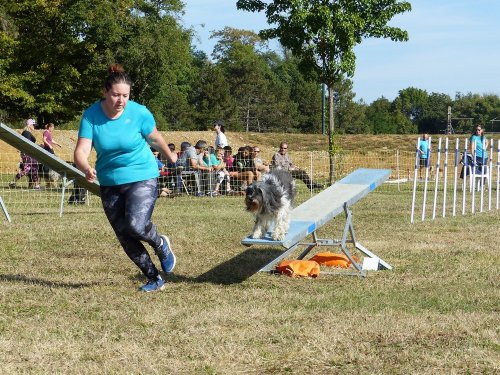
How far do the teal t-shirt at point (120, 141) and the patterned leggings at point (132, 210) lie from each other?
0.23ft

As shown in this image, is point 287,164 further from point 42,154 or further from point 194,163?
point 42,154

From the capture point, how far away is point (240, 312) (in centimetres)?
560

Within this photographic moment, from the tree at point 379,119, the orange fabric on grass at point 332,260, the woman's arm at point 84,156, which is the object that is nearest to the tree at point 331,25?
the orange fabric on grass at point 332,260

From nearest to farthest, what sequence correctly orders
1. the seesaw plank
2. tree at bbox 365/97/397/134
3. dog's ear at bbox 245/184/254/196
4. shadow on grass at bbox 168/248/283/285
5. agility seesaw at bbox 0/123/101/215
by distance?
the seesaw plank → shadow on grass at bbox 168/248/283/285 → dog's ear at bbox 245/184/254/196 → agility seesaw at bbox 0/123/101/215 → tree at bbox 365/97/397/134

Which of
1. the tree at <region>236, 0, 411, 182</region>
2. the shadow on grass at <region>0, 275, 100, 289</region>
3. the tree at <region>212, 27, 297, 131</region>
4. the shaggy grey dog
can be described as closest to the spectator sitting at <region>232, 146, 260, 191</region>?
the tree at <region>236, 0, 411, 182</region>

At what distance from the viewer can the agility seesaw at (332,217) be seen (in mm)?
6859

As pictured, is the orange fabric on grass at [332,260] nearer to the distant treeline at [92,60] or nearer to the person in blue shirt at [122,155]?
the person in blue shirt at [122,155]

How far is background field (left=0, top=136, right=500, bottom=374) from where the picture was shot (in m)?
4.32

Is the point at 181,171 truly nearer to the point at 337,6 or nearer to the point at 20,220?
the point at 20,220

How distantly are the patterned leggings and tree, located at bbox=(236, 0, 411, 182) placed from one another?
15481mm

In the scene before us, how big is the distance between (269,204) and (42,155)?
5204 millimetres

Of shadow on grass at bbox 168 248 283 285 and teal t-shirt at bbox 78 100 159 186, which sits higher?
teal t-shirt at bbox 78 100 159 186

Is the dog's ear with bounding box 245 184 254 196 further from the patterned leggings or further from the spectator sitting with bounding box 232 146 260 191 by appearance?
the spectator sitting with bounding box 232 146 260 191

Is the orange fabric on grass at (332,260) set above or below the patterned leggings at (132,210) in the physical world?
below
